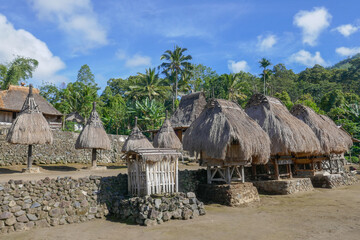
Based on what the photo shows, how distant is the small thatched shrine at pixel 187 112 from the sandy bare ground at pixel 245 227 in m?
13.9

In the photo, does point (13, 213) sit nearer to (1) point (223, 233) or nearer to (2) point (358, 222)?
(1) point (223, 233)

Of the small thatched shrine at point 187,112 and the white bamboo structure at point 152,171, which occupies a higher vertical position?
the small thatched shrine at point 187,112

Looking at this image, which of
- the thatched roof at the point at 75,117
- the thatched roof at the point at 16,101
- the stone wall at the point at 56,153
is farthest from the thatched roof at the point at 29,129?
the thatched roof at the point at 75,117

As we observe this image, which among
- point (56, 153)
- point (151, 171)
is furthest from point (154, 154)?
point (56, 153)

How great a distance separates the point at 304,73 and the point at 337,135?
136ft

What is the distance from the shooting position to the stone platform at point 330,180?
640 inches

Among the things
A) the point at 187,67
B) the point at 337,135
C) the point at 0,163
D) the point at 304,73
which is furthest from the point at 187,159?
the point at 304,73

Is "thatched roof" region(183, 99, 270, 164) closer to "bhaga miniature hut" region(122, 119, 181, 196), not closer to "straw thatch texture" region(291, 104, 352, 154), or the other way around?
"bhaga miniature hut" region(122, 119, 181, 196)

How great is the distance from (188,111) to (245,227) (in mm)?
17850

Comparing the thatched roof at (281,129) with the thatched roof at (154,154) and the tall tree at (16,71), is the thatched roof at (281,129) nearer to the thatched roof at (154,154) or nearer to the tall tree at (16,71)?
the thatched roof at (154,154)

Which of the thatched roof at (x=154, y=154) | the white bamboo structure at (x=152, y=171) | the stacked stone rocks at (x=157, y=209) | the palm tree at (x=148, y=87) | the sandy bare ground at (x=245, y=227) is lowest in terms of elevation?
the sandy bare ground at (x=245, y=227)

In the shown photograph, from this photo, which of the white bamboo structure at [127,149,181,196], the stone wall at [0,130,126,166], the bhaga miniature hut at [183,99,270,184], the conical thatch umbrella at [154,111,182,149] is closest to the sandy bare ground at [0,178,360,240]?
the white bamboo structure at [127,149,181,196]

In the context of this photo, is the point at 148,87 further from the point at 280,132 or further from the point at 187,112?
the point at 280,132

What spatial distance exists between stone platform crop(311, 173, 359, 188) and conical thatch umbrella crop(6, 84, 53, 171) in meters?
15.4
